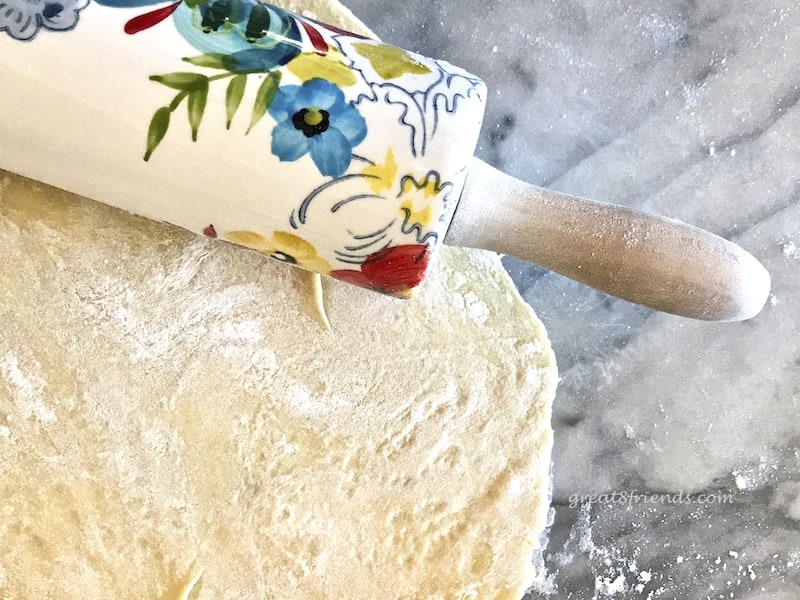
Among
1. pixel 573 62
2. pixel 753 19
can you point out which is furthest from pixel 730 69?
pixel 573 62

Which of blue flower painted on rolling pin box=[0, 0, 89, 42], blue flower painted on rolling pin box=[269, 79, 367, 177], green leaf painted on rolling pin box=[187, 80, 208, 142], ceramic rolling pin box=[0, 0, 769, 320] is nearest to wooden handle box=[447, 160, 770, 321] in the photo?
ceramic rolling pin box=[0, 0, 769, 320]

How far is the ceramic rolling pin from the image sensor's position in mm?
511

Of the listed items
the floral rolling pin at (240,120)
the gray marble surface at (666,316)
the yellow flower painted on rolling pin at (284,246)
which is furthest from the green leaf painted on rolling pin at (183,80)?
the gray marble surface at (666,316)

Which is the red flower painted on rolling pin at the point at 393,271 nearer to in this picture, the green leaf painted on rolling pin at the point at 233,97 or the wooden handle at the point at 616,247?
the wooden handle at the point at 616,247

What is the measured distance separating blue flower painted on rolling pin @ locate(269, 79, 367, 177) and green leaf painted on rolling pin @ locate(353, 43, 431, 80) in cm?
4

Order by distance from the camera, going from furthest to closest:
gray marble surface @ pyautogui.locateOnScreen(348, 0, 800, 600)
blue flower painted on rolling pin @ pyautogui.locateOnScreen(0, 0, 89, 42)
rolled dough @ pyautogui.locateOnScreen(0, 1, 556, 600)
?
gray marble surface @ pyautogui.locateOnScreen(348, 0, 800, 600) < rolled dough @ pyautogui.locateOnScreen(0, 1, 556, 600) < blue flower painted on rolling pin @ pyautogui.locateOnScreen(0, 0, 89, 42)

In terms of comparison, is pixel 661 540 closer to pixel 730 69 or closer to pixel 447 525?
pixel 447 525

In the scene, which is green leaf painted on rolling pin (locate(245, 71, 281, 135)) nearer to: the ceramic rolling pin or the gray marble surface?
the ceramic rolling pin

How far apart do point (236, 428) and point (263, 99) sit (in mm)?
316

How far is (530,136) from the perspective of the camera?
0.84 m

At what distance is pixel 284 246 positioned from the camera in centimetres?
58

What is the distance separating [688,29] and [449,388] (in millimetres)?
516

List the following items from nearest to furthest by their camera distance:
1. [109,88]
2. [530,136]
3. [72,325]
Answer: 1. [109,88]
2. [72,325]
3. [530,136]

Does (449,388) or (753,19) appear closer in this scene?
(449,388)
